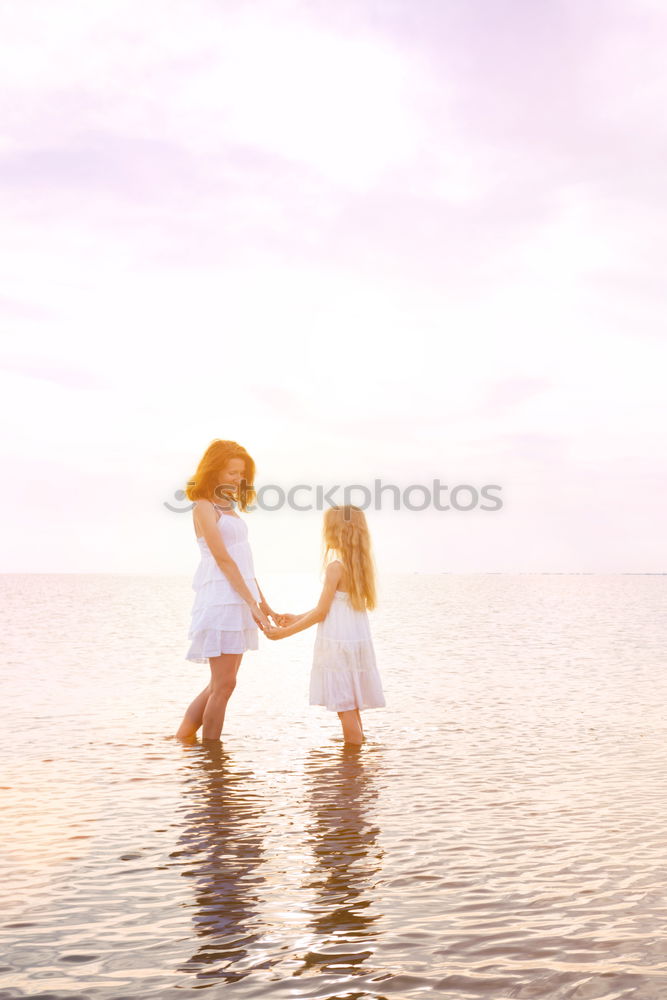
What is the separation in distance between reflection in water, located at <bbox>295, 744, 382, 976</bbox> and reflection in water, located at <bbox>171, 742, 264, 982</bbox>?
30 cm

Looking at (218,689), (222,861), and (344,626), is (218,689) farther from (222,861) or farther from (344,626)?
(222,861)

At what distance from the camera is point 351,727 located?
912 centimetres

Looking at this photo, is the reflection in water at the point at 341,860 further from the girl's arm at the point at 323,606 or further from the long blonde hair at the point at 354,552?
the long blonde hair at the point at 354,552

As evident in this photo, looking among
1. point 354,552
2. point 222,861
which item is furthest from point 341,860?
point 354,552

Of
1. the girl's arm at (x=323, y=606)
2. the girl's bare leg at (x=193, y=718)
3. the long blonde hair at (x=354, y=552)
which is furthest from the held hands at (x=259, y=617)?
the girl's bare leg at (x=193, y=718)

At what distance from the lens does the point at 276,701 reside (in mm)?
13141

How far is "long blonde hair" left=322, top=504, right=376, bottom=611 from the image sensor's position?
8852 mm

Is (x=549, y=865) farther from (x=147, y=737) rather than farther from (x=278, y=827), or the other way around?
(x=147, y=737)

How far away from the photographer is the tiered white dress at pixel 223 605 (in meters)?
8.48

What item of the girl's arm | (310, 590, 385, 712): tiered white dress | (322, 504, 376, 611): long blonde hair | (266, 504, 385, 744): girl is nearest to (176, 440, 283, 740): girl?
the girl's arm

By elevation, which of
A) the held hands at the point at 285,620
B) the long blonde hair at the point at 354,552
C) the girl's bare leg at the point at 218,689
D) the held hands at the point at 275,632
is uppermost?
the long blonde hair at the point at 354,552

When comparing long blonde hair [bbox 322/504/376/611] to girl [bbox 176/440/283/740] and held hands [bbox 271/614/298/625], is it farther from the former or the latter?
girl [bbox 176/440/283/740]

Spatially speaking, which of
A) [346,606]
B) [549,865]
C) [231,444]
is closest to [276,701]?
[346,606]

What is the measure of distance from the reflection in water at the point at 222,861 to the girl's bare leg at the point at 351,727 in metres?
1.25
